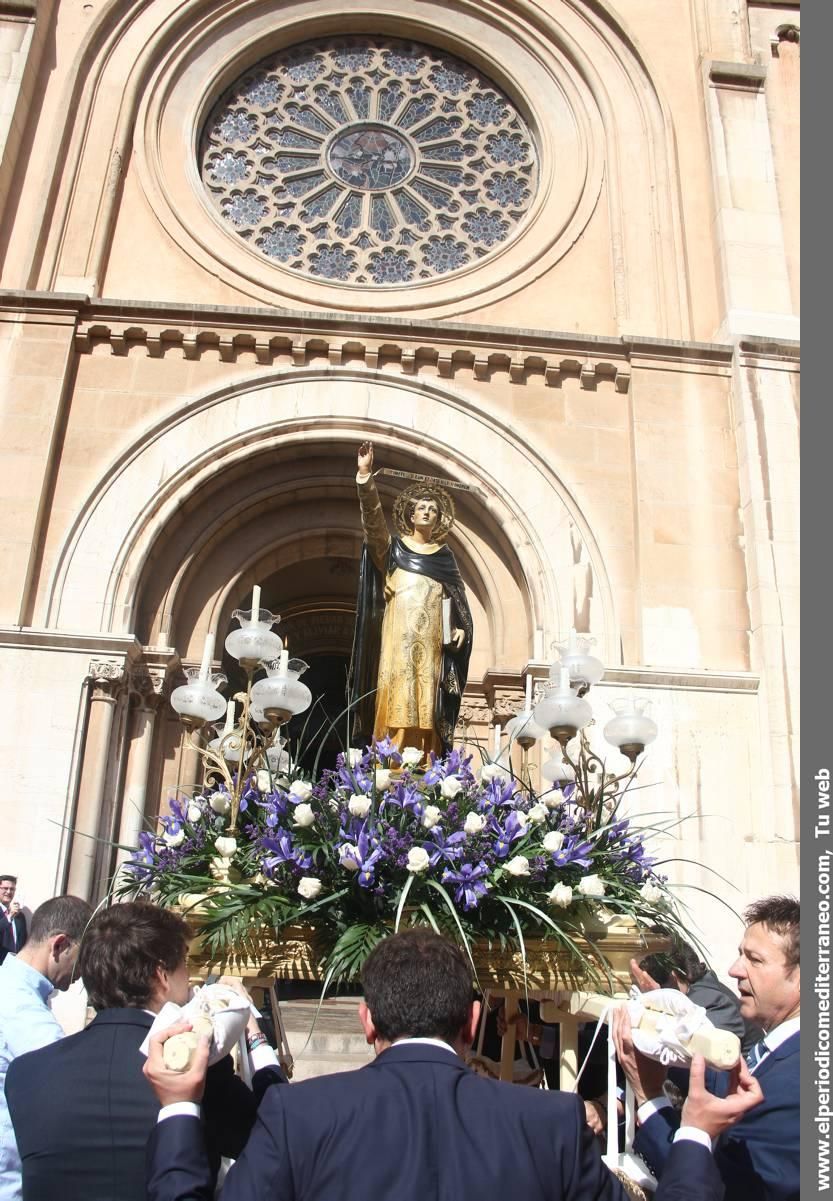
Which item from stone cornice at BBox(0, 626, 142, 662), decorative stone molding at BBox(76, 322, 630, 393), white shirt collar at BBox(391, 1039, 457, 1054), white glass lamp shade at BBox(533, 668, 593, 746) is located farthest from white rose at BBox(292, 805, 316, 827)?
decorative stone molding at BBox(76, 322, 630, 393)

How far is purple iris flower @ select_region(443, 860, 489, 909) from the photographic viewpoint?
3.19m

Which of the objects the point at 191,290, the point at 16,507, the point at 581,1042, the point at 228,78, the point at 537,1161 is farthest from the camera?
the point at 228,78

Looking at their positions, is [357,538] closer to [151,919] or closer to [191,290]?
[191,290]

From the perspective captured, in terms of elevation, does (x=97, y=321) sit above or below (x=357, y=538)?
above

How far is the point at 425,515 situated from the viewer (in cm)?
669

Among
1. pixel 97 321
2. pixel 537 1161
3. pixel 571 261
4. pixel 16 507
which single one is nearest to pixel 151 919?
pixel 537 1161

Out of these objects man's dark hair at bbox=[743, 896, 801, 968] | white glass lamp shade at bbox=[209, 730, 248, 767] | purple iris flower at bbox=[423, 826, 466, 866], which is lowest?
man's dark hair at bbox=[743, 896, 801, 968]

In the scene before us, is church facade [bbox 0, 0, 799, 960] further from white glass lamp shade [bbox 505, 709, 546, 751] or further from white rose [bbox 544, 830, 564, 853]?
white rose [bbox 544, 830, 564, 853]

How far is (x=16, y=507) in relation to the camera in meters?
9.54

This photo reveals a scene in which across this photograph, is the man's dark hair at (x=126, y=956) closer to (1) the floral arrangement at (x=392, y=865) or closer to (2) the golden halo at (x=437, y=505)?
(1) the floral arrangement at (x=392, y=865)

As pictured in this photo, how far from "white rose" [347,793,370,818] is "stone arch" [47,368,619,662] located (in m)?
6.39

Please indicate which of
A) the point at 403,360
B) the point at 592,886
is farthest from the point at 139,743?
the point at 592,886

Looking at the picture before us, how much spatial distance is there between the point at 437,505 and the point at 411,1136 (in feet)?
17.3

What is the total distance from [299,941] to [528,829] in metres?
0.84
